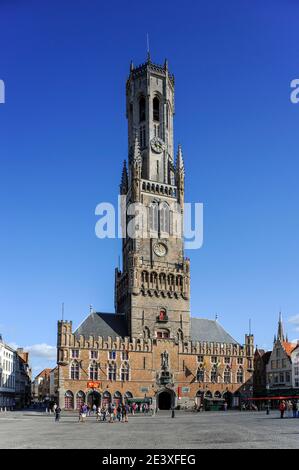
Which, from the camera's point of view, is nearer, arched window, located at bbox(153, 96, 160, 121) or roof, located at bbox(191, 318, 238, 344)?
roof, located at bbox(191, 318, 238, 344)

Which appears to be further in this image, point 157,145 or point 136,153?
point 157,145

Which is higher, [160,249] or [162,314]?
[160,249]

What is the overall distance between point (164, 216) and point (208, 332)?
71.5 ft

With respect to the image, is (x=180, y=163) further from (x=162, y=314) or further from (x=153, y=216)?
(x=162, y=314)

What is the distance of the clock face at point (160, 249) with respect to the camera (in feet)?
290

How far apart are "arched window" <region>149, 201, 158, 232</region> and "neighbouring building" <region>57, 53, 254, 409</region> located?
17cm

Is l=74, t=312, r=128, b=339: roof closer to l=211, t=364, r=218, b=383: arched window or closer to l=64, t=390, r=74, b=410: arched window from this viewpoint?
l=64, t=390, r=74, b=410: arched window

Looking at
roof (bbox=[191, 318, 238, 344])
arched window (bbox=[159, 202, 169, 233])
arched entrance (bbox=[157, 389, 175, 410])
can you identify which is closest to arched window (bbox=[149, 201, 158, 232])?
arched window (bbox=[159, 202, 169, 233])

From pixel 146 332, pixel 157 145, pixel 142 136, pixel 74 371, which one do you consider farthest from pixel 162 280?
pixel 142 136

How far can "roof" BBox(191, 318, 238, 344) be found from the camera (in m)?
90.4

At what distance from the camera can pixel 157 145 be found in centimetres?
9556

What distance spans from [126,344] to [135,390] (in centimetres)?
705
